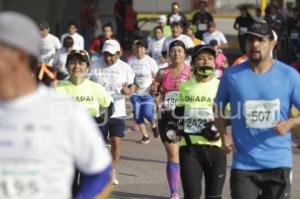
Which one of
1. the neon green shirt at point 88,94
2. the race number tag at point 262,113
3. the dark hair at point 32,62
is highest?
the dark hair at point 32,62

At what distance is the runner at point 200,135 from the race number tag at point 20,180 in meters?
3.93

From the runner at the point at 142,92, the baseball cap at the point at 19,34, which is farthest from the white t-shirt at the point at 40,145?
the runner at the point at 142,92

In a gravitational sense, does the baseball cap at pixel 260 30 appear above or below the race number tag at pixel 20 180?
above

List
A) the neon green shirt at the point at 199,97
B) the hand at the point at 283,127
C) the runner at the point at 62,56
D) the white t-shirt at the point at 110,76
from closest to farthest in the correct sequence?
1. the hand at the point at 283,127
2. the neon green shirt at the point at 199,97
3. the white t-shirt at the point at 110,76
4. the runner at the point at 62,56

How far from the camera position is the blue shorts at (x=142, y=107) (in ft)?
45.5

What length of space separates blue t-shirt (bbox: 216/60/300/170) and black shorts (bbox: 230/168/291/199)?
0.15 feet

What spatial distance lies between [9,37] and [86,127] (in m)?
0.50

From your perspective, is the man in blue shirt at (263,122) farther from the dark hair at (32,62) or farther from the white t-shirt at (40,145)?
the dark hair at (32,62)

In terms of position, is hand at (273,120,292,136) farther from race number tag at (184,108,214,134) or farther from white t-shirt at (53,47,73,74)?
white t-shirt at (53,47,73,74)

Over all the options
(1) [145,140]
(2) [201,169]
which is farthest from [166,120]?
(1) [145,140]

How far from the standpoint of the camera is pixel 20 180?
3.70 m

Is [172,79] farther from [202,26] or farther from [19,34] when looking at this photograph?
[202,26]

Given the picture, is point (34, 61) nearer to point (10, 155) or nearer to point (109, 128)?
point (10, 155)

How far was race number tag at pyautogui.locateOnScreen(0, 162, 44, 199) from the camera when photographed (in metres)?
3.70
